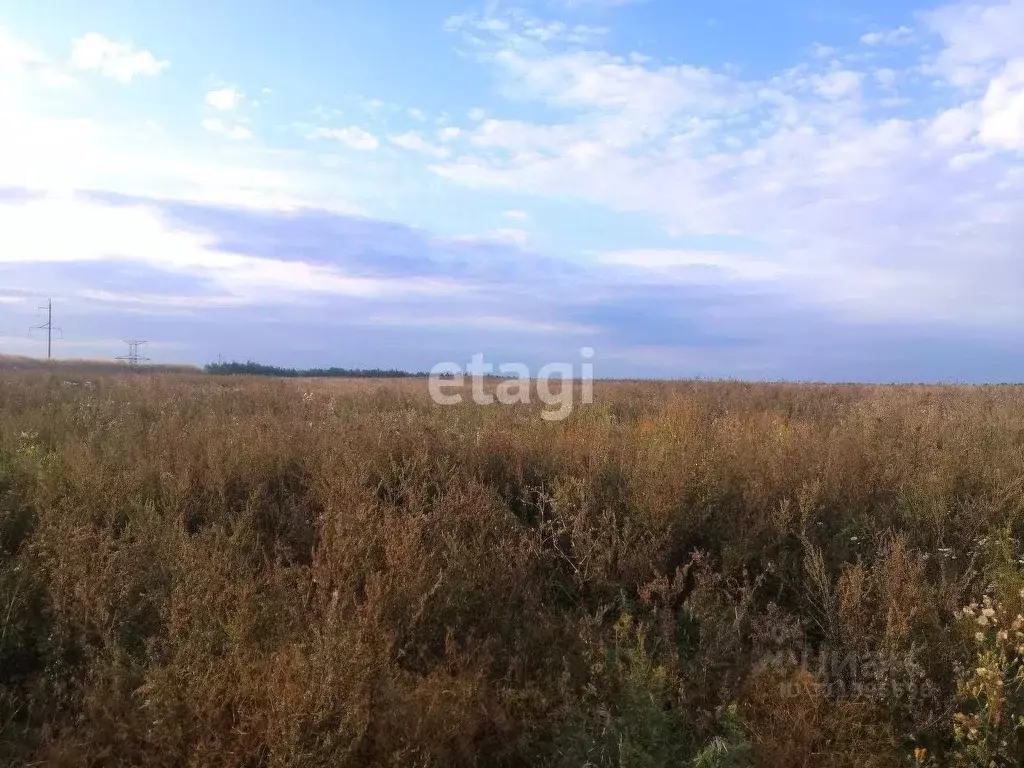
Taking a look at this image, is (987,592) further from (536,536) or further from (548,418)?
(548,418)

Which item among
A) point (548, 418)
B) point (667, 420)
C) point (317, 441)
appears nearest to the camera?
point (317, 441)

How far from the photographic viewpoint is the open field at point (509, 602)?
346 cm

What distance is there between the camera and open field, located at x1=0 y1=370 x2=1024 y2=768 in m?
3.46

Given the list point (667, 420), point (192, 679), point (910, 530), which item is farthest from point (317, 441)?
point (910, 530)

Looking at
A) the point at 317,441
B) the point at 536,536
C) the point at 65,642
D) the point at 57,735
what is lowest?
the point at 57,735

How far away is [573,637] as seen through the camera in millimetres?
4199

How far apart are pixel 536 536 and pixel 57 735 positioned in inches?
119

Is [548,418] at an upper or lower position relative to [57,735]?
upper

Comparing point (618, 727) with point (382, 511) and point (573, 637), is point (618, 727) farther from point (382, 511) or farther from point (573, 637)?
point (382, 511)

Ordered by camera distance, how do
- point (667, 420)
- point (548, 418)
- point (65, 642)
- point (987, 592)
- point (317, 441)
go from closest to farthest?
1. point (65, 642)
2. point (987, 592)
3. point (317, 441)
4. point (667, 420)
5. point (548, 418)

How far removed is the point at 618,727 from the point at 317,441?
4.03 meters

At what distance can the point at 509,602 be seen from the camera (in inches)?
176

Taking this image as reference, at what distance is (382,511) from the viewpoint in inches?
196

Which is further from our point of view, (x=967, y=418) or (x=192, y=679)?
(x=967, y=418)
